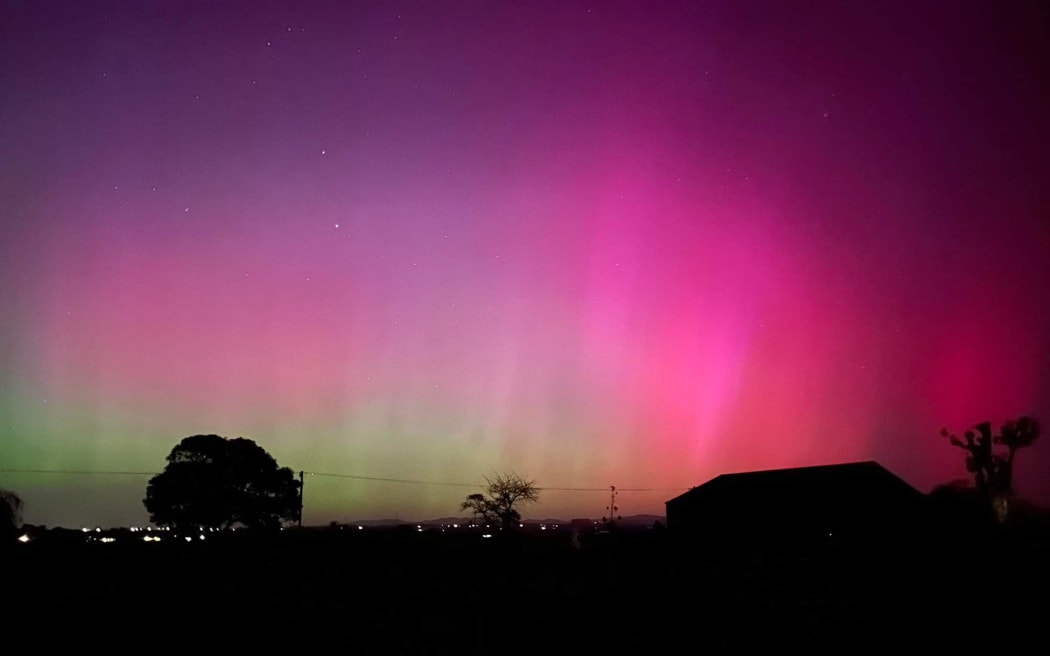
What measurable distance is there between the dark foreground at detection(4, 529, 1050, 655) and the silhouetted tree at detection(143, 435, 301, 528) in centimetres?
3385

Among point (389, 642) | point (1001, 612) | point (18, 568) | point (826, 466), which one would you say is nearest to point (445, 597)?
point (389, 642)

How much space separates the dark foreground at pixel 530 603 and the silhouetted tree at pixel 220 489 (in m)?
33.9

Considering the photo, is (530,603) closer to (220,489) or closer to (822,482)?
(822,482)

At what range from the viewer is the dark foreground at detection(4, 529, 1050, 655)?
14.7 meters

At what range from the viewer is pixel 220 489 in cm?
5619

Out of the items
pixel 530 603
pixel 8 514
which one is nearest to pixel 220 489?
pixel 8 514

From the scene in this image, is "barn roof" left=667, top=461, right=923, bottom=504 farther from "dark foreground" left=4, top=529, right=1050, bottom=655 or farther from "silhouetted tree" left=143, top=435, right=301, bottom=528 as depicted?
"silhouetted tree" left=143, top=435, right=301, bottom=528

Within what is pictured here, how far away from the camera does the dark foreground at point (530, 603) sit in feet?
48.1

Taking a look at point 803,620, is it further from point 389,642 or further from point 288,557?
point 288,557

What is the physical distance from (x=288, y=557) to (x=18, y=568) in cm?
718

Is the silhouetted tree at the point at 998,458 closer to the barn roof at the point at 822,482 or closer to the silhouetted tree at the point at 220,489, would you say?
the barn roof at the point at 822,482

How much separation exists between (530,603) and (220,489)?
1756 inches

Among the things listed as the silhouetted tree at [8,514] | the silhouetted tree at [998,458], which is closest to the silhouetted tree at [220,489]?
the silhouetted tree at [8,514]

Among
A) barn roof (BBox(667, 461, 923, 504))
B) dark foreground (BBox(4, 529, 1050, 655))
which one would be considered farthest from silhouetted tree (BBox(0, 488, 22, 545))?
barn roof (BBox(667, 461, 923, 504))
